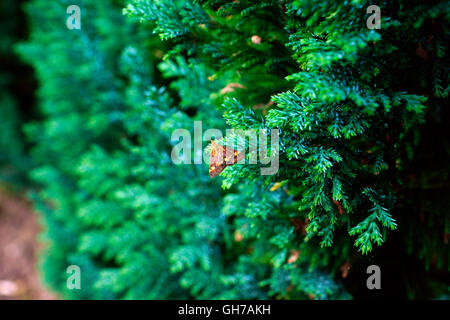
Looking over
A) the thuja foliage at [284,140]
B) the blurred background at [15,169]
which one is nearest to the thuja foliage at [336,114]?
the thuja foliage at [284,140]

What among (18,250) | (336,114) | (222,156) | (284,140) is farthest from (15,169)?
(336,114)

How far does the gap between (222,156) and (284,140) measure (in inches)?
9.0

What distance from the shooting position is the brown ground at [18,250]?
4703 mm

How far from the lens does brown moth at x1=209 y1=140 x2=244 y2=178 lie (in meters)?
1.12

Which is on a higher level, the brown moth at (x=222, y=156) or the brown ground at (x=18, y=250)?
the brown moth at (x=222, y=156)

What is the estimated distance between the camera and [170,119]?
1837 mm

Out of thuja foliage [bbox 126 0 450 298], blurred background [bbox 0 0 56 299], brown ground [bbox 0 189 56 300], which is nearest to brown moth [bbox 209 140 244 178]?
thuja foliage [bbox 126 0 450 298]

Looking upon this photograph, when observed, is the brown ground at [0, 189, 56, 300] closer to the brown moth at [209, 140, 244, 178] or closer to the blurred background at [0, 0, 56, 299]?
the blurred background at [0, 0, 56, 299]

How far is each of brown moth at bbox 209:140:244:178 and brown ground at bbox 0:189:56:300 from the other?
14.6ft

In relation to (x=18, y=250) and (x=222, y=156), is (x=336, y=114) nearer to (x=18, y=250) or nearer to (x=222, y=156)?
(x=222, y=156)

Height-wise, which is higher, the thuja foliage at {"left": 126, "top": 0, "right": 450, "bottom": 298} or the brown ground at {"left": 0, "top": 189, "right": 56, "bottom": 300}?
the thuja foliage at {"left": 126, "top": 0, "right": 450, "bottom": 298}

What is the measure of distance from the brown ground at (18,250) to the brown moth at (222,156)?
4459 mm

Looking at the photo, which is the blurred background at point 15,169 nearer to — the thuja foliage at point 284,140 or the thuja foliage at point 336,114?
the thuja foliage at point 284,140
